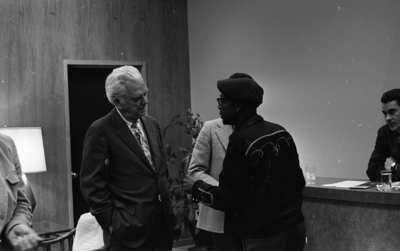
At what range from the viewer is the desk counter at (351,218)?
132 inches

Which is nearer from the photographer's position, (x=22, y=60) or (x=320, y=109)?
(x=320, y=109)

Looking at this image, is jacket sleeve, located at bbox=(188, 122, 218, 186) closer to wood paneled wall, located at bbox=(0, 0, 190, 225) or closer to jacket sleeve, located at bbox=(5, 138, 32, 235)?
jacket sleeve, located at bbox=(5, 138, 32, 235)

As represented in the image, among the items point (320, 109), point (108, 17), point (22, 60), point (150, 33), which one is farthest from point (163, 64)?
point (320, 109)

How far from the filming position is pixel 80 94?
20.0 feet

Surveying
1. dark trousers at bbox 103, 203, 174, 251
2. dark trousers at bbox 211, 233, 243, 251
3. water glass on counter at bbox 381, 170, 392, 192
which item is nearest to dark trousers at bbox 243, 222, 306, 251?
dark trousers at bbox 211, 233, 243, 251

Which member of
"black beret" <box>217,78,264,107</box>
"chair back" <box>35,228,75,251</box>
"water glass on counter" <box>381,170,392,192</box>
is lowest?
"chair back" <box>35,228,75,251</box>

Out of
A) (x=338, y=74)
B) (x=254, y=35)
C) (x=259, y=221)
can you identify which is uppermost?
(x=254, y=35)

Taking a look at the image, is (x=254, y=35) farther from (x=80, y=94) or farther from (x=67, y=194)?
(x=67, y=194)

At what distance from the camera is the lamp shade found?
16.3 feet

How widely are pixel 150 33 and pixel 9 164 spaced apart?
467 centimetres

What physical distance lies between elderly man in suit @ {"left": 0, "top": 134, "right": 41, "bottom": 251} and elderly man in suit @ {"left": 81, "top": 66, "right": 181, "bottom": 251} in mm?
748

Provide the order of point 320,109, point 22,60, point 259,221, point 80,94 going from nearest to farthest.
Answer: point 259,221
point 320,109
point 22,60
point 80,94

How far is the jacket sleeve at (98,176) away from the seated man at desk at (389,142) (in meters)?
1.97

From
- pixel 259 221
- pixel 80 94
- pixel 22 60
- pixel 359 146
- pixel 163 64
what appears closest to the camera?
pixel 259 221
